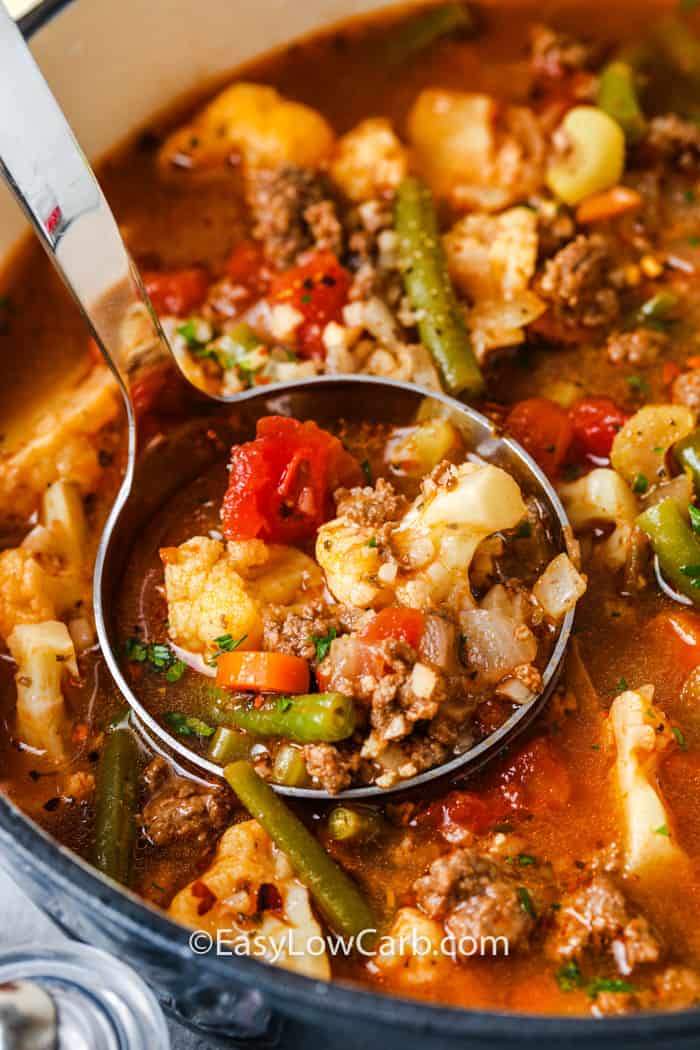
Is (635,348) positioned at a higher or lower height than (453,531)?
lower

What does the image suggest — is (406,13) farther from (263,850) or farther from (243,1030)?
(243,1030)

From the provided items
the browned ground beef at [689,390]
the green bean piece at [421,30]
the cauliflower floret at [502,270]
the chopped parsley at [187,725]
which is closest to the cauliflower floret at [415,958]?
the chopped parsley at [187,725]

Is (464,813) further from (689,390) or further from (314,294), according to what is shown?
(314,294)

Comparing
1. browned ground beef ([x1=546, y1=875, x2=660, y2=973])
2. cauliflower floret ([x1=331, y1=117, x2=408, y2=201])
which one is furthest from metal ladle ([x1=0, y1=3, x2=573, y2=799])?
cauliflower floret ([x1=331, y1=117, x2=408, y2=201])

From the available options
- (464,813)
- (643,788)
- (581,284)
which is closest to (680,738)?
(643,788)

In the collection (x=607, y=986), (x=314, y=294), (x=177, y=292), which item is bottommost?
(x=607, y=986)

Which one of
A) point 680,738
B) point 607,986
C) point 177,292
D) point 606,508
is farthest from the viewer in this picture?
Result: point 177,292

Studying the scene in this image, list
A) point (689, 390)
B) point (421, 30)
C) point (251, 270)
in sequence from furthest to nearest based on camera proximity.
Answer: point (421, 30) → point (251, 270) → point (689, 390)

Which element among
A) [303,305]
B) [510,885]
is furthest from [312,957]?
[303,305]
